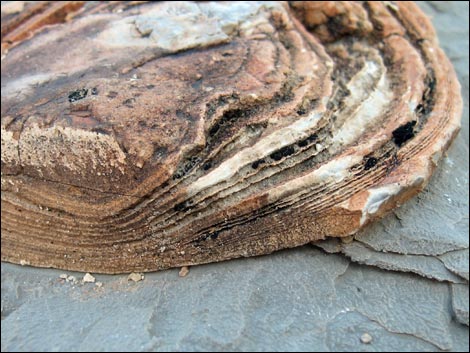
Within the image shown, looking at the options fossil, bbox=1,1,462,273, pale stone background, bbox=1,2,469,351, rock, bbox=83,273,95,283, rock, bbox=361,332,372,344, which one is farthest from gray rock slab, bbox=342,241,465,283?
rock, bbox=83,273,95,283

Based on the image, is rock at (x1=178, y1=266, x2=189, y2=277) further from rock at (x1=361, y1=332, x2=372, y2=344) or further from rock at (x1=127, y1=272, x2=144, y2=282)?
rock at (x1=361, y1=332, x2=372, y2=344)

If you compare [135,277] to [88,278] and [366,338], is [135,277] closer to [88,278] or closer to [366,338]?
[88,278]

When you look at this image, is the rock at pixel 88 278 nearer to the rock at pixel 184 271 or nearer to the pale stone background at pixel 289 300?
the pale stone background at pixel 289 300

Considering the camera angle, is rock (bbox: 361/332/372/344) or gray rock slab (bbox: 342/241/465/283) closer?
rock (bbox: 361/332/372/344)

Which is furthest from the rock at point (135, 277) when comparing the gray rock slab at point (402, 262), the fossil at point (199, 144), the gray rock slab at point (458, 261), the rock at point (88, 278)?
the gray rock slab at point (458, 261)


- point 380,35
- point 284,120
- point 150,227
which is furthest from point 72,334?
point 380,35

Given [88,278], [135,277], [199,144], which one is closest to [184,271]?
[135,277]
